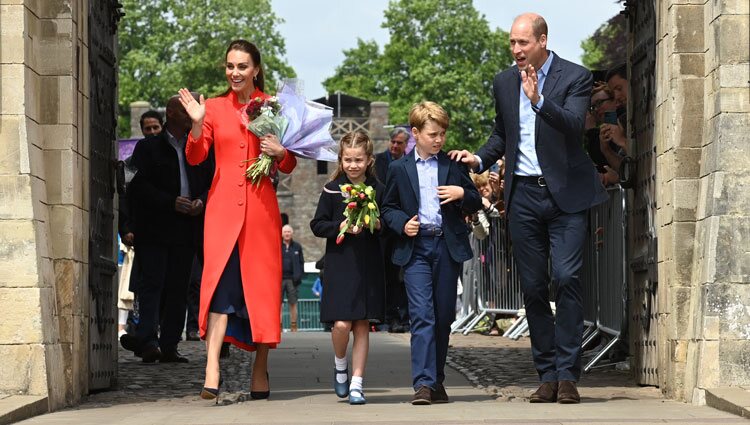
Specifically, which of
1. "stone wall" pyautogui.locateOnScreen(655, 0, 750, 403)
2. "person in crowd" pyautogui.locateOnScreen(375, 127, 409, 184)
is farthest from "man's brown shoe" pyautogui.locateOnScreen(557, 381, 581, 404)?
"person in crowd" pyautogui.locateOnScreen(375, 127, 409, 184)

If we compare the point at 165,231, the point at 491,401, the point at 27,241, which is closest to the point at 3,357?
the point at 27,241

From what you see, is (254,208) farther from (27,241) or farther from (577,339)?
(577,339)

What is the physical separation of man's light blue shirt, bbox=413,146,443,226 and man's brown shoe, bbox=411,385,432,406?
3.23ft

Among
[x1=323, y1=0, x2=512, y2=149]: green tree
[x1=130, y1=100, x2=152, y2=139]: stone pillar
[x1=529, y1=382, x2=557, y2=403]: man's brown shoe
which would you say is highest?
[x1=323, y1=0, x2=512, y2=149]: green tree

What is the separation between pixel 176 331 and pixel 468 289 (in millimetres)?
7989

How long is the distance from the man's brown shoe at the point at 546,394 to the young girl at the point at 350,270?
1.06 metres

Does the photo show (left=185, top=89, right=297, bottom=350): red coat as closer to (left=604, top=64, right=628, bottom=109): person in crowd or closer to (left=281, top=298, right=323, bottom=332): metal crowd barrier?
(left=604, top=64, right=628, bottom=109): person in crowd

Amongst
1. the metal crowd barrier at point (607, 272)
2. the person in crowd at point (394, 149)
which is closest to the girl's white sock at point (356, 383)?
the metal crowd barrier at point (607, 272)

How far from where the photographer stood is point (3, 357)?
31.3ft

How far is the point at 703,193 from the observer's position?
9.87m

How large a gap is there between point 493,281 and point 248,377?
7.60 m

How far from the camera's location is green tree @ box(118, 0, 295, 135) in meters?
79.4

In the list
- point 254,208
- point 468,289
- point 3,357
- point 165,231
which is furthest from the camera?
point 468,289

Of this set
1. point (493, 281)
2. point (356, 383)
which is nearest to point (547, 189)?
point (356, 383)
